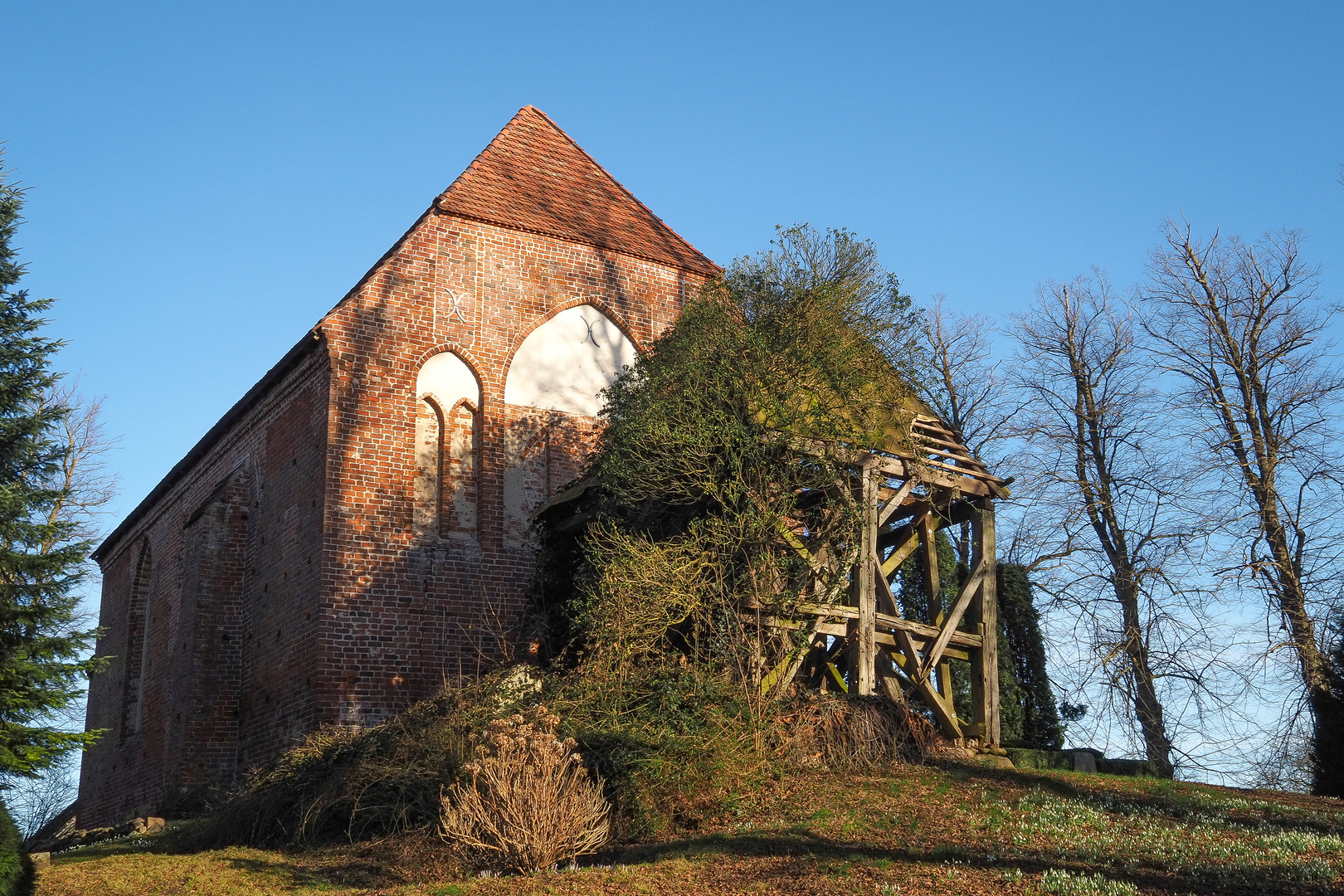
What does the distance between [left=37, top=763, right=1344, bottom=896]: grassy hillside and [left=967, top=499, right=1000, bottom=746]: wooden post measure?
75.6 inches

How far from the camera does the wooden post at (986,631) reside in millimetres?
14328

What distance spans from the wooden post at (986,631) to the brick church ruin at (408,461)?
6.00 meters

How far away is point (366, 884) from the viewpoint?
9.37 meters

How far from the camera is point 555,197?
64.1ft

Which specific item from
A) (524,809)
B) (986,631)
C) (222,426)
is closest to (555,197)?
(222,426)

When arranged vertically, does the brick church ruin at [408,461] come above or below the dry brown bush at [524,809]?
above

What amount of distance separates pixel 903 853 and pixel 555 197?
520 inches

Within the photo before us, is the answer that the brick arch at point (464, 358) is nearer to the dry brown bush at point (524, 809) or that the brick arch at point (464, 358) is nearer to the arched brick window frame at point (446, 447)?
the arched brick window frame at point (446, 447)

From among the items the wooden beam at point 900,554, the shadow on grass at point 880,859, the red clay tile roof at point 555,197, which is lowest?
the shadow on grass at point 880,859

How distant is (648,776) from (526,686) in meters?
2.00

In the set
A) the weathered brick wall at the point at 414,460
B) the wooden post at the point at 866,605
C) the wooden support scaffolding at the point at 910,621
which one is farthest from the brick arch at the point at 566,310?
the wooden post at the point at 866,605

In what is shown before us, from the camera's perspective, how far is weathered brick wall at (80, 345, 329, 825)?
16.4m

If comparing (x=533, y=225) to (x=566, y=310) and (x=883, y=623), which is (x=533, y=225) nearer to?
(x=566, y=310)

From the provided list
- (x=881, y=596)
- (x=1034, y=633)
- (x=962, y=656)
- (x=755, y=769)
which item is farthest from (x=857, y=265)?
(x=1034, y=633)
